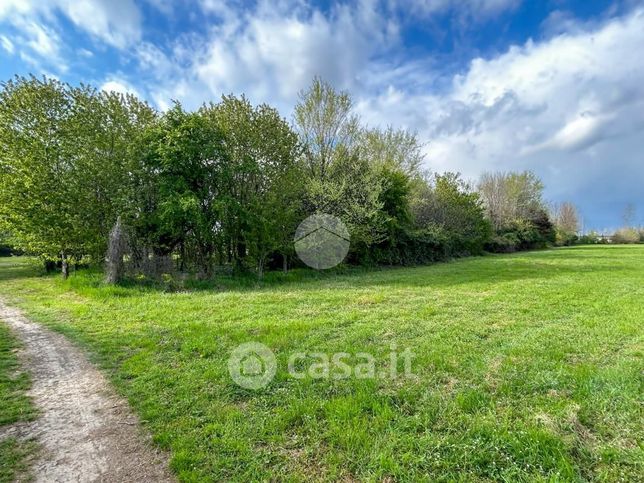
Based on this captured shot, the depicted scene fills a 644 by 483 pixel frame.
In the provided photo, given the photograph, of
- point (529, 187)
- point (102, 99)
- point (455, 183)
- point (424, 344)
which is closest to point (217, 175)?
point (102, 99)

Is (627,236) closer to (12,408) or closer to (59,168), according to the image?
Result: (59,168)

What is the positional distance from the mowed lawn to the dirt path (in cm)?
17

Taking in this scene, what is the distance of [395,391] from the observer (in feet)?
11.4

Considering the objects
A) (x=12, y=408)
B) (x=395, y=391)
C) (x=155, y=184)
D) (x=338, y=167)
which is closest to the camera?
(x=12, y=408)

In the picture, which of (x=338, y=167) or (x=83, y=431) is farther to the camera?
(x=338, y=167)

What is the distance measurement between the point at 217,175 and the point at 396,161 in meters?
12.9

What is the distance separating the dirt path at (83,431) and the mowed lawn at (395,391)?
0.17 metres

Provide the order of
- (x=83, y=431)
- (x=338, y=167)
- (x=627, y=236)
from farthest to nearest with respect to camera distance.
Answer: (x=627, y=236), (x=338, y=167), (x=83, y=431)

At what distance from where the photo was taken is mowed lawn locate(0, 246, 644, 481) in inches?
97.0

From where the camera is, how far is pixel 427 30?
10.4 metres

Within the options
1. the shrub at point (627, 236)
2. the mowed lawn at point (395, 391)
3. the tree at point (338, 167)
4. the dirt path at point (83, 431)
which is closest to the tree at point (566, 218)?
the shrub at point (627, 236)

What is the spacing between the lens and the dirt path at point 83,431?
8.11 feet

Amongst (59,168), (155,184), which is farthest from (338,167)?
(59,168)

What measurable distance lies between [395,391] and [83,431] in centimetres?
299
